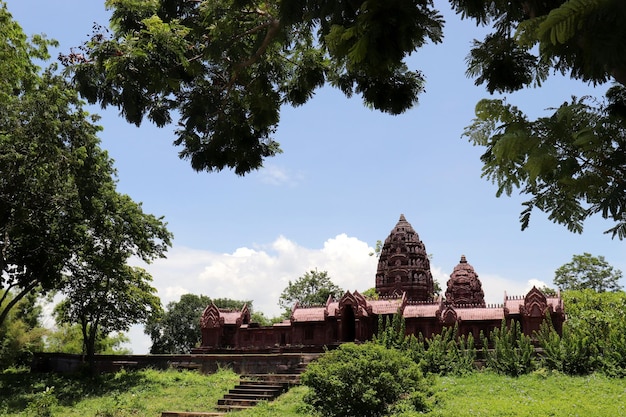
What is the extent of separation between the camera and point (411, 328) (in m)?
24.7

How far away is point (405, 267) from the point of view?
112ft

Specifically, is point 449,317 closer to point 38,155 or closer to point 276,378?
point 276,378

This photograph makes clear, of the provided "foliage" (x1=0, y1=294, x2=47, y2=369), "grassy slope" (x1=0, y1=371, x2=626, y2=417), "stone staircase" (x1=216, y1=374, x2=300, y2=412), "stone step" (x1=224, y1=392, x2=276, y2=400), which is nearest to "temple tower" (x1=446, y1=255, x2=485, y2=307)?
"grassy slope" (x1=0, y1=371, x2=626, y2=417)

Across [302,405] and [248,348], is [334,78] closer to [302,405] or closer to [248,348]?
[302,405]

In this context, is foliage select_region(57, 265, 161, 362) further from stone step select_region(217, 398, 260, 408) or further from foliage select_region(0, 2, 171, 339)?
stone step select_region(217, 398, 260, 408)

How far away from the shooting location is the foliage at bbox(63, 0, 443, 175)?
4.36 m

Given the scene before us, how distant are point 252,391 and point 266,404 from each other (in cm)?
225

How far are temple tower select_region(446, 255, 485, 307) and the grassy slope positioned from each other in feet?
49.9

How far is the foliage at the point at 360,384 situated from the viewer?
43.4 feet

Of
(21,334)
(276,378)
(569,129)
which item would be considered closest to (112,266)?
(276,378)

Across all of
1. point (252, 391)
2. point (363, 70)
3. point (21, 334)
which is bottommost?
point (252, 391)

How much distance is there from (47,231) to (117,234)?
2754mm

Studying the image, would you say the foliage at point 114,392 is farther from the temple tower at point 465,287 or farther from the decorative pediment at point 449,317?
the temple tower at point 465,287

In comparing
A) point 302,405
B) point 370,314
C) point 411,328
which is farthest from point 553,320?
point 302,405
